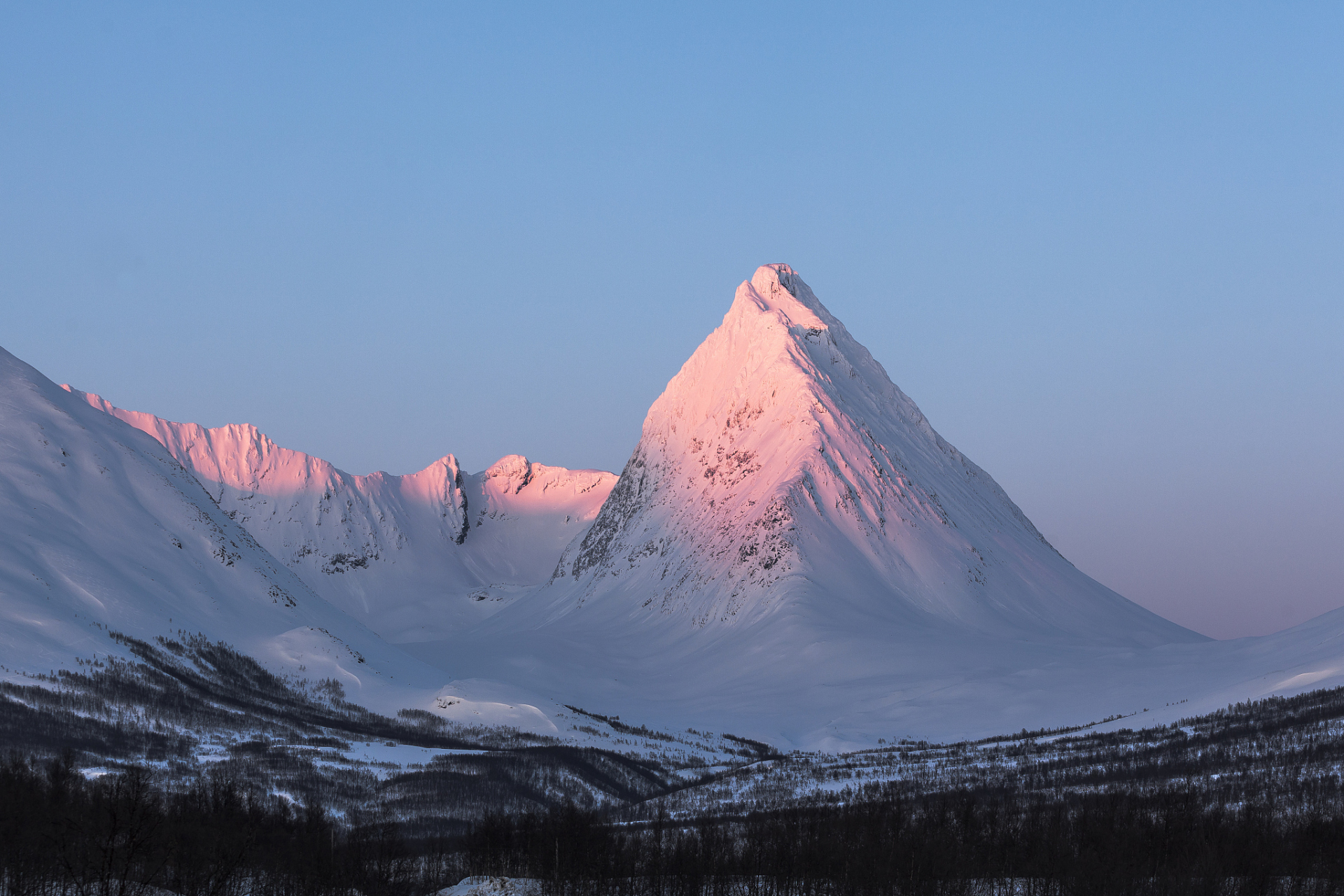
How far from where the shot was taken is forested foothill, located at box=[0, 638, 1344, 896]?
232 ft

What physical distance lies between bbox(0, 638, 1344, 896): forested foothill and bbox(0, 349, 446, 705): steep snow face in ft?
48.0

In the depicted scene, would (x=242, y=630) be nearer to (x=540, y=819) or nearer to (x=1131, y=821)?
(x=540, y=819)

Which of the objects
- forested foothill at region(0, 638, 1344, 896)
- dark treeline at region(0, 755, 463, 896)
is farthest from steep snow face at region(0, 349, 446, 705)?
dark treeline at region(0, 755, 463, 896)

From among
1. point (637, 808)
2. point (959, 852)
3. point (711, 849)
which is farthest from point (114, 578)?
point (959, 852)

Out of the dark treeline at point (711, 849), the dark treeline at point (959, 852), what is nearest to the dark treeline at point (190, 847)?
the dark treeline at point (711, 849)

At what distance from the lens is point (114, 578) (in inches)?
6462

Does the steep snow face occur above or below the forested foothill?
above

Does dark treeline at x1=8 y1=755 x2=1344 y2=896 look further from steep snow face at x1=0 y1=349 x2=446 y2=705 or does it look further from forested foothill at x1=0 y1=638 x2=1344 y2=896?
steep snow face at x1=0 y1=349 x2=446 y2=705

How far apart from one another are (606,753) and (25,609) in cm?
6324

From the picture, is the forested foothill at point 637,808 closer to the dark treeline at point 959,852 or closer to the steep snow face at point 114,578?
the dark treeline at point 959,852

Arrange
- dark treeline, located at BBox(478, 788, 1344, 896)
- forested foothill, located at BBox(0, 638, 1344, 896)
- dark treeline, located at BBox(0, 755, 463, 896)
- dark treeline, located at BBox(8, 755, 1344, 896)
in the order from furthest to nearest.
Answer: forested foothill, located at BBox(0, 638, 1344, 896), dark treeline, located at BBox(478, 788, 1344, 896), dark treeline, located at BBox(8, 755, 1344, 896), dark treeline, located at BBox(0, 755, 463, 896)

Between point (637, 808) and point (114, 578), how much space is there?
286ft

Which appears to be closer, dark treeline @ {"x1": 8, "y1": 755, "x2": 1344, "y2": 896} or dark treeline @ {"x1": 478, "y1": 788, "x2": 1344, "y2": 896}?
dark treeline @ {"x1": 8, "y1": 755, "x2": 1344, "y2": 896}

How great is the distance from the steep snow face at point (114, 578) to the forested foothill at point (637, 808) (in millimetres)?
14636
